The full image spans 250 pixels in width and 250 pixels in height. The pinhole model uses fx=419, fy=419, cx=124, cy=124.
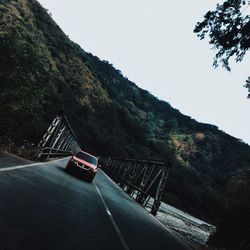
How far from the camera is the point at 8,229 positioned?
6.25m

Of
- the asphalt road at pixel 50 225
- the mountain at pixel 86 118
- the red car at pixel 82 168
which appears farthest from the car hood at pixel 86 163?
the asphalt road at pixel 50 225

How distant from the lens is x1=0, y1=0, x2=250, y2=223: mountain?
18.5 m

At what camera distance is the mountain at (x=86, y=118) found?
1847cm

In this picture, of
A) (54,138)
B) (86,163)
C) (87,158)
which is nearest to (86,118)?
(54,138)

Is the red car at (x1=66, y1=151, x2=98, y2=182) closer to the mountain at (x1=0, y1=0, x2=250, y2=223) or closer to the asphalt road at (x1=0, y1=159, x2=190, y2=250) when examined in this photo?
the mountain at (x1=0, y1=0, x2=250, y2=223)

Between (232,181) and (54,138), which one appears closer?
(232,181)

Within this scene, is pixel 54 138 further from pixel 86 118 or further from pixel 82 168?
pixel 86 118

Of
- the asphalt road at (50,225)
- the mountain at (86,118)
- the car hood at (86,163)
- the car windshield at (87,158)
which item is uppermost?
the mountain at (86,118)

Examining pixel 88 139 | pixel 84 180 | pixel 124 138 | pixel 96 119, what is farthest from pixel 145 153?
pixel 84 180

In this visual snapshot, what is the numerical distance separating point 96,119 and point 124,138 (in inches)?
705

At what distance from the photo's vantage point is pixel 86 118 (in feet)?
335

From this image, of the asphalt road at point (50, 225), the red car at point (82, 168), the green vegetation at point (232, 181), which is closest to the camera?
the asphalt road at point (50, 225)

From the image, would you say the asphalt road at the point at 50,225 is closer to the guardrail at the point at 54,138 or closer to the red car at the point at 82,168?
the red car at the point at 82,168

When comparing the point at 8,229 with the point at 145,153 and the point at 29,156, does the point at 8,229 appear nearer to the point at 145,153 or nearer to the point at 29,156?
the point at 29,156
